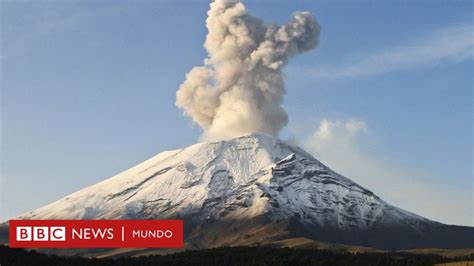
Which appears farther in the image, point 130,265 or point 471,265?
point 130,265

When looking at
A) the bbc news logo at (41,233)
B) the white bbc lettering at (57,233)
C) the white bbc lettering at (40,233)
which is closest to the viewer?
the white bbc lettering at (57,233)

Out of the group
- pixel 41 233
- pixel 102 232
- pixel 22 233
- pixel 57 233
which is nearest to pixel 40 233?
pixel 41 233

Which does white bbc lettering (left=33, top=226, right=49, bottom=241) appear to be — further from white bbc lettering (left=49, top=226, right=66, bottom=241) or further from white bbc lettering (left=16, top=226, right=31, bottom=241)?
white bbc lettering (left=16, top=226, right=31, bottom=241)

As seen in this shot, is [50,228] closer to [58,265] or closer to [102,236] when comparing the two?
[102,236]

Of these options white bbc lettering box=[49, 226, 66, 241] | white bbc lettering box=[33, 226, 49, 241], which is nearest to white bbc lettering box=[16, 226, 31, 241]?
white bbc lettering box=[33, 226, 49, 241]

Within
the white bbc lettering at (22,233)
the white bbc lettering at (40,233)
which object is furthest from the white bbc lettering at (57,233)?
the white bbc lettering at (22,233)

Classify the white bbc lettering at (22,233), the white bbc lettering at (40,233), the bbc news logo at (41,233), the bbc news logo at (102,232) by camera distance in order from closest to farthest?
the bbc news logo at (102,232) < the bbc news logo at (41,233) < the white bbc lettering at (40,233) < the white bbc lettering at (22,233)

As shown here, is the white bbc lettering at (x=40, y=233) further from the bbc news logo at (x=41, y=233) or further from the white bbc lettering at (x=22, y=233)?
the white bbc lettering at (x=22, y=233)

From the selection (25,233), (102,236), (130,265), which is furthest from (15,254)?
(102,236)
